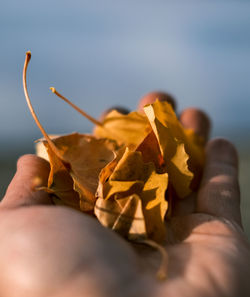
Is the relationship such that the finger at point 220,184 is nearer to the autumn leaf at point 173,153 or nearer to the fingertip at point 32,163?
the autumn leaf at point 173,153

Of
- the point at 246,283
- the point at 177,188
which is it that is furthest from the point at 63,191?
the point at 246,283

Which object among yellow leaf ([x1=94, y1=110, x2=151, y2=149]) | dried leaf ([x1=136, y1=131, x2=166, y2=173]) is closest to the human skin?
dried leaf ([x1=136, y1=131, x2=166, y2=173])

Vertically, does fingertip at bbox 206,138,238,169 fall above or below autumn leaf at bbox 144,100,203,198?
below

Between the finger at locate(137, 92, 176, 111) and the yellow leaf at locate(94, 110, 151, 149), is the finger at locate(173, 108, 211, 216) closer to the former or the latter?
the finger at locate(137, 92, 176, 111)

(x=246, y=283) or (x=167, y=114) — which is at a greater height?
(x=167, y=114)

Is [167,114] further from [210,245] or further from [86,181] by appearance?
[210,245]

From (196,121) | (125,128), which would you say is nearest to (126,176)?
(125,128)

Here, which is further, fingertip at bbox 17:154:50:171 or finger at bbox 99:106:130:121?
finger at bbox 99:106:130:121

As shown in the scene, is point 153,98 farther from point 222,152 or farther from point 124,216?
point 124,216
